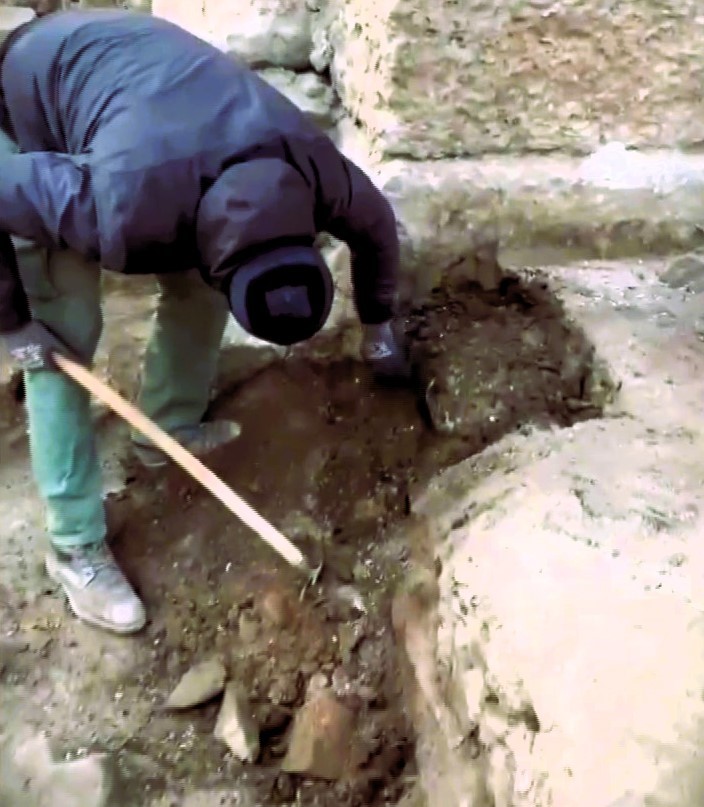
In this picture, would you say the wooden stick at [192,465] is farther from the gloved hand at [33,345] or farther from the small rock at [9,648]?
the small rock at [9,648]

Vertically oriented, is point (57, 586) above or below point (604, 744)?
below

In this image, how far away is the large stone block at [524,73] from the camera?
153 centimetres

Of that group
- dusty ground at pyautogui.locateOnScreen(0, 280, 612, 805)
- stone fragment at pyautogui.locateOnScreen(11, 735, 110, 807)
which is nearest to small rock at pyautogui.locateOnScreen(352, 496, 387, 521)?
dusty ground at pyautogui.locateOnScreen(0, 280, 612, 805)

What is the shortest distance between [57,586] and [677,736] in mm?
971

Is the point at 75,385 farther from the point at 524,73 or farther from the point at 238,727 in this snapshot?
the point at 524,73

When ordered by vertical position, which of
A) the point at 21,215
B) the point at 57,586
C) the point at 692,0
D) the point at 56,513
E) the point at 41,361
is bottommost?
the point at 57,586

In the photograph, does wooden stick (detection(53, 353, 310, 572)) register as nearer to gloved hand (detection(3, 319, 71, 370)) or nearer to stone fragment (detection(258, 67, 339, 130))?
gloved hand (detection(3, 319, 71, 370))

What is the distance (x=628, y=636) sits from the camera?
39.0 inches

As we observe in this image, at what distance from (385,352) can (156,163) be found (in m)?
0.50

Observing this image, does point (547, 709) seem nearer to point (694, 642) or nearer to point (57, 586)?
point (694, 642)

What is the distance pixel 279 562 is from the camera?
1563 mm

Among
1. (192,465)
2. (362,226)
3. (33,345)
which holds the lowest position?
(192,465)

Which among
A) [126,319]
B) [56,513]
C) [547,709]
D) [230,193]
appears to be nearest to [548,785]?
[547,709]

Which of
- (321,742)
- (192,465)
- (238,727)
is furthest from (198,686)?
(192,465)
